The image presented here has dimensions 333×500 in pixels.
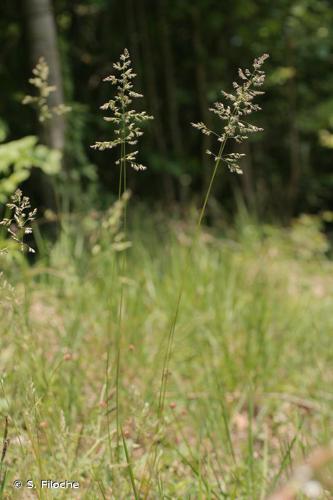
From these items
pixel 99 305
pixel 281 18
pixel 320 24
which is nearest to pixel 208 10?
pixel 281 18

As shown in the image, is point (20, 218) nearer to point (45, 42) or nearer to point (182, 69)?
point (45, 42)

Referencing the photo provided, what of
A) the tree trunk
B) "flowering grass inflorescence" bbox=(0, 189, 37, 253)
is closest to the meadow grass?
"flowering grass inflorescence" bbox=(0, 189, 37, 253)

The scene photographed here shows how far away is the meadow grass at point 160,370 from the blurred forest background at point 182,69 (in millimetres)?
1962

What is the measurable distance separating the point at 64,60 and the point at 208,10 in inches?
68.3

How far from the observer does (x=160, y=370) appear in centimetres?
220

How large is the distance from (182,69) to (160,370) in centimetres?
477

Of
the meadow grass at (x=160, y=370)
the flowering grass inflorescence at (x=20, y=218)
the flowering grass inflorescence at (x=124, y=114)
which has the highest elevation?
the flowering grass inflorescence at (x=124, y=114)

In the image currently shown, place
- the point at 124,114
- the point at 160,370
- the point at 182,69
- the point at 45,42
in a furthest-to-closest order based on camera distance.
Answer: the point at 182,69, the point at 45,42, the point at 160,370, the point at 124,114

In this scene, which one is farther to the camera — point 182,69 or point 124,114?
point 182,69

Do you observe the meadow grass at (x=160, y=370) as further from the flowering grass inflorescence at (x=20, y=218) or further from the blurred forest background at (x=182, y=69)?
the blurred forest background at (x=182, y=69)

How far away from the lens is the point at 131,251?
3.73 meters

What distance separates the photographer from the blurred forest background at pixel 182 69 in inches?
211

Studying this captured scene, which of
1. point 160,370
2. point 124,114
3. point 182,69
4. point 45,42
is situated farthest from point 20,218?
point 182,69

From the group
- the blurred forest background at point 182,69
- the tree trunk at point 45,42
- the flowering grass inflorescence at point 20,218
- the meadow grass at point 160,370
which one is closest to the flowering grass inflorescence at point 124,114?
the flowering grass inflorescence at point 20,218
